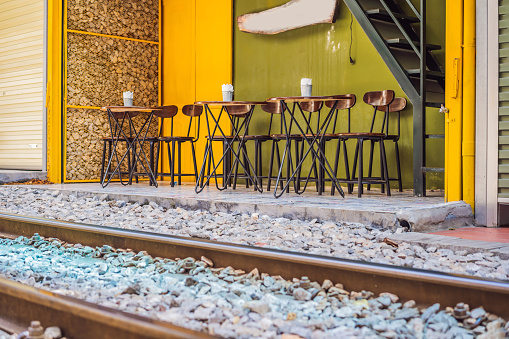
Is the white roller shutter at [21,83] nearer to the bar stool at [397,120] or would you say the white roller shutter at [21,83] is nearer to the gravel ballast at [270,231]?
the gravel ballast at [270,231]

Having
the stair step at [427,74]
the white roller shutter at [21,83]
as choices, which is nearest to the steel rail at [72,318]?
the stair step at [427,74]

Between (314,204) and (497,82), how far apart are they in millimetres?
1652

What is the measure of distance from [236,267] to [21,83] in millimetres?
8278

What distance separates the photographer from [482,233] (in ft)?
12.8

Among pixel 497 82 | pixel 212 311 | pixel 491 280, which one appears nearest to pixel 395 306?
pixel 491 280

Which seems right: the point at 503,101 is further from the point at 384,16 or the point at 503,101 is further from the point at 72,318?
the point at 72,318

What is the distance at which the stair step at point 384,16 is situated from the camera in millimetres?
5794

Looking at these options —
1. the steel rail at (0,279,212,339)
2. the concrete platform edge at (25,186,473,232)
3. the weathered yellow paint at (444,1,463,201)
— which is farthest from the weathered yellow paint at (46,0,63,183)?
the steel rail at (0,279,212,339)

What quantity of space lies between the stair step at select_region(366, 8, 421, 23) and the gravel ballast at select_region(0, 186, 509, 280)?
2.42 meters

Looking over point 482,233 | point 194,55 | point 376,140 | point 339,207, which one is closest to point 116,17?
point 194,55

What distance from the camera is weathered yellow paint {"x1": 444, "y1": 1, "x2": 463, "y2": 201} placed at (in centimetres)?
439

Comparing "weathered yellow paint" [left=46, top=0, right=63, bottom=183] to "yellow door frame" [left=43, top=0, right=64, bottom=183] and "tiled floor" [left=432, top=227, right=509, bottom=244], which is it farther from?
"tiled floor" [left=432, top=227, right=509, bottom=244]

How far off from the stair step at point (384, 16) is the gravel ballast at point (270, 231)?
2424mm

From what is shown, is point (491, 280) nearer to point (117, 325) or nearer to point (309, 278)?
point (309, 278)
